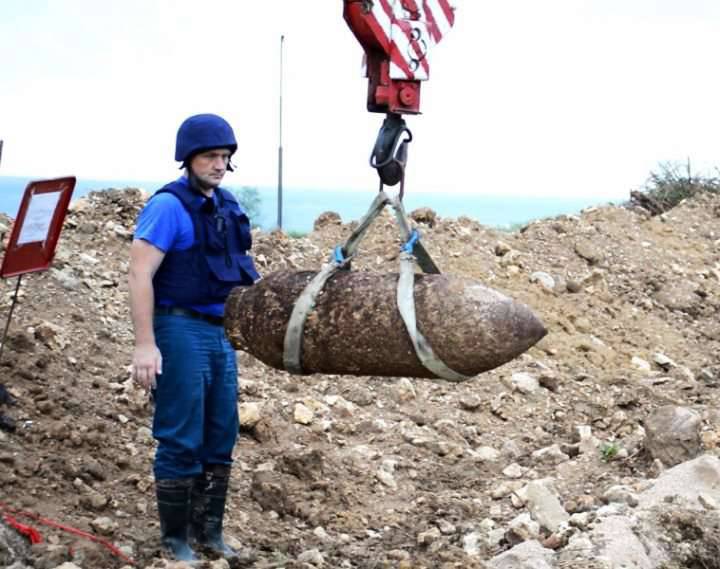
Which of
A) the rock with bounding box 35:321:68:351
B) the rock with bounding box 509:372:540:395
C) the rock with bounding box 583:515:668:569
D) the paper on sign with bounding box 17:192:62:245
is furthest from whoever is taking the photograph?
the rock with bounding box 509:372:540:395

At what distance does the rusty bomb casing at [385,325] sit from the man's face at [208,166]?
1.78 ft

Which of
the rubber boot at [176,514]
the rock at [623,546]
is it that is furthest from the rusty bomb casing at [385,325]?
the rock at [623,546]

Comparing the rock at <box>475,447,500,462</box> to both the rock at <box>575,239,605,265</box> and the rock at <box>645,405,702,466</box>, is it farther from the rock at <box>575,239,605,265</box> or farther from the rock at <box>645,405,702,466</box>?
the rock at <box>575,239,605,265</box>

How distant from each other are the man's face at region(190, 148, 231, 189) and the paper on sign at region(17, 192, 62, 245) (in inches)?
47.2

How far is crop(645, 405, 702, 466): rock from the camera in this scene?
7.23m

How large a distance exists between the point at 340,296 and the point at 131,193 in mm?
5080

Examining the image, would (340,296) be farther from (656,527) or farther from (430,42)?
(656,527)

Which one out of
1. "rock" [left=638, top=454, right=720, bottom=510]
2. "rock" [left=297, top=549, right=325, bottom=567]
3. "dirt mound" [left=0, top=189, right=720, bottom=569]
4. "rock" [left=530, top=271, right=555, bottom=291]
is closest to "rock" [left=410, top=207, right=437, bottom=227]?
"dirt mound" [left=0, top=189, right=720, bottom=569]

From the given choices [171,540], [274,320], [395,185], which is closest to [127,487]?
[171,540]

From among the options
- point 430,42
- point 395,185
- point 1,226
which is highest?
point 430,42

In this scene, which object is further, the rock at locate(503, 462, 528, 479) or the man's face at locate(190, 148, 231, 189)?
the rock at locate(503, 462, 528, 479)

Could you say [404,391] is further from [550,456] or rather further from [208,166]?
[208,166]

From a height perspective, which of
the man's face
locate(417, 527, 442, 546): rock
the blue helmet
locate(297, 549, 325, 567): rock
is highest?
the blue helmet

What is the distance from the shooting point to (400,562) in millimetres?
5871
